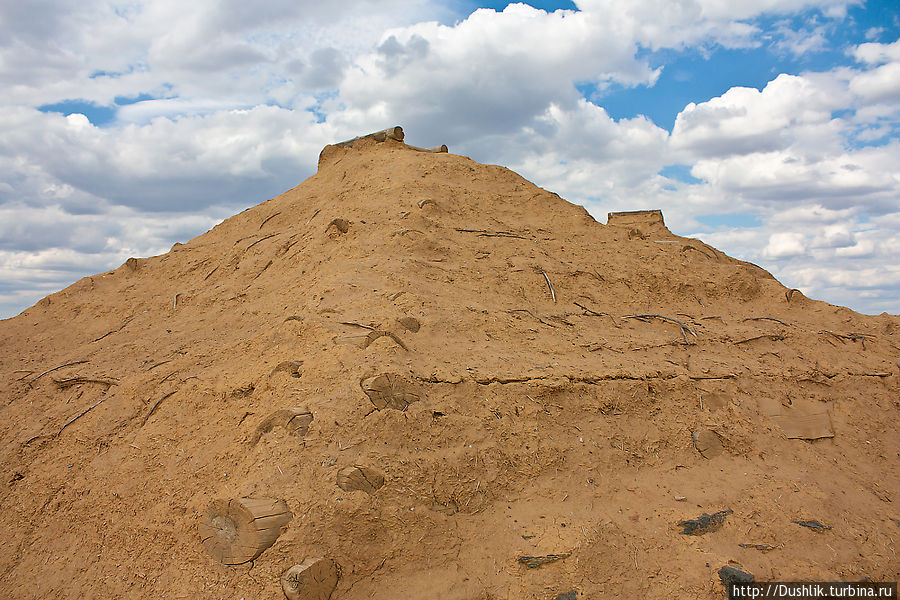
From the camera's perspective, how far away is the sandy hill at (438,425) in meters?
3.72

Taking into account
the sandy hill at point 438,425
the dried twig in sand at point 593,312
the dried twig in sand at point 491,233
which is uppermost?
the dried twig in sand at point 491,233

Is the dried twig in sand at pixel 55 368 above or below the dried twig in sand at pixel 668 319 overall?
below

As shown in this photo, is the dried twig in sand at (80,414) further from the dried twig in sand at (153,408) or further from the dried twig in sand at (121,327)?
the dried twig in sand at (121,327)

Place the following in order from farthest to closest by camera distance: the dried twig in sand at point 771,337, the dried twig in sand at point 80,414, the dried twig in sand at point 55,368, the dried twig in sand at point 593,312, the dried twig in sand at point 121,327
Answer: the dried twig in sand at point 121,327 < the dried twig in sand at point 771,337 < the dried twig in sand at point 593,312 < the dried twig in sand at point 55,368 < the dried twig in sand at point 80,414

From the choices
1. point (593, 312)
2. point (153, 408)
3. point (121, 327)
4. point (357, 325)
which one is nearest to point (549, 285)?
point (593, 312)

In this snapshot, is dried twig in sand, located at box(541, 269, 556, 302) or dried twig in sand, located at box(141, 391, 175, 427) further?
dried twig in sand, located at box(541, 269, 556, 302)

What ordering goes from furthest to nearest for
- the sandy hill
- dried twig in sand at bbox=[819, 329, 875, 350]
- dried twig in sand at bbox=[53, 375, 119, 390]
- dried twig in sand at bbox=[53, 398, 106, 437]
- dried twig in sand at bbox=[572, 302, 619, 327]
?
dried twig in sand at bbox=[819, 329, 875, 350], dried twig in sand at bbox=[572, 302, 619, 327], dried twig in sand at bbox=[53, 375, 119, 390], dried twig in sand at bbox=[53, 398, 106, 437], the sandy hill

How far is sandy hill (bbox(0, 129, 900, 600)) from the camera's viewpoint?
372 cm

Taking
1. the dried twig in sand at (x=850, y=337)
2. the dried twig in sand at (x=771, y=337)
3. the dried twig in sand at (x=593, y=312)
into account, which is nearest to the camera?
the dried twig in sand at (x=593, y=312)

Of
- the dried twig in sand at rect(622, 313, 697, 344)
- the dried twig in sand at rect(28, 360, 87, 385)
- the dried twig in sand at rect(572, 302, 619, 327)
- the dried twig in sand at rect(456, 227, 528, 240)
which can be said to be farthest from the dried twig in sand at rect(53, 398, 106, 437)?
the dried twig in sand at rect(622, 313, 697, 344)

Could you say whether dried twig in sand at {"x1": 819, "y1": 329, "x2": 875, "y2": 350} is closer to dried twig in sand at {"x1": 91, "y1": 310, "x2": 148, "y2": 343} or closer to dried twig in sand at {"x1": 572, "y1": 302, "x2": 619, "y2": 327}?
dried twig in sand at {"x1": 572, "y1": 302, "x2": 619, "y2": 327}

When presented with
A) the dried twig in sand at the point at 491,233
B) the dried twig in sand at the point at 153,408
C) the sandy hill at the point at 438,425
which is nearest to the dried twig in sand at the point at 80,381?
the sandy hill at the point at 438,425

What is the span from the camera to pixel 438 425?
13.6ft

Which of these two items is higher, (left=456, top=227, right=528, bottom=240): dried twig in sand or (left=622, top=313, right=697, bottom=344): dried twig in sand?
(left=456, top=227, right=528, bottom=240): dried twig in sand
